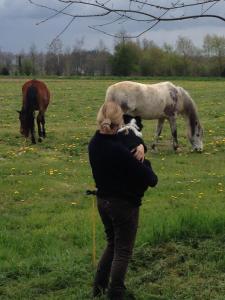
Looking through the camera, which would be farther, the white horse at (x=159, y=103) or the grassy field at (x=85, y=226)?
the white horse at (x=159, y=103)

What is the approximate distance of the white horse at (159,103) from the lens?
1466cm

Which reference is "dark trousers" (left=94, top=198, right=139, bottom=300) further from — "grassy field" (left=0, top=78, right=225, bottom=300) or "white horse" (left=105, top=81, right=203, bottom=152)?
"white horse" (left=105, top=81, right=203, bottom=152)

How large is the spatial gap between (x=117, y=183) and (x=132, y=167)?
22 centimetres

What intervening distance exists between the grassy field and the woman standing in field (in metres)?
0.49

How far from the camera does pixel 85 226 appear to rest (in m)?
7.81

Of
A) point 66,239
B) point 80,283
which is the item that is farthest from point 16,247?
point 80,283

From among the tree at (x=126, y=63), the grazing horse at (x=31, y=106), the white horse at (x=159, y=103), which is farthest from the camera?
the tree at (x=126, y=63)

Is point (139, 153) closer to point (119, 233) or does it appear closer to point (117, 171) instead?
point (117, 171)

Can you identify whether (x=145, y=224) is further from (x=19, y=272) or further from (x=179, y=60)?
(x=179, y=60)

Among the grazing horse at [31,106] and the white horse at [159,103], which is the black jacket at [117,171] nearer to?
the white horse at [159,103]

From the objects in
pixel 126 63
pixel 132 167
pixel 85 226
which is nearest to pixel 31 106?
pixel 85 226

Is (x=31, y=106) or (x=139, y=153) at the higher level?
(x=139, y=153)

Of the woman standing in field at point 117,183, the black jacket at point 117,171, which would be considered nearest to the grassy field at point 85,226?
the woman standing in field at point 117,183

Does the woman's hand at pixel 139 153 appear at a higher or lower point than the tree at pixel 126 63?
lower
